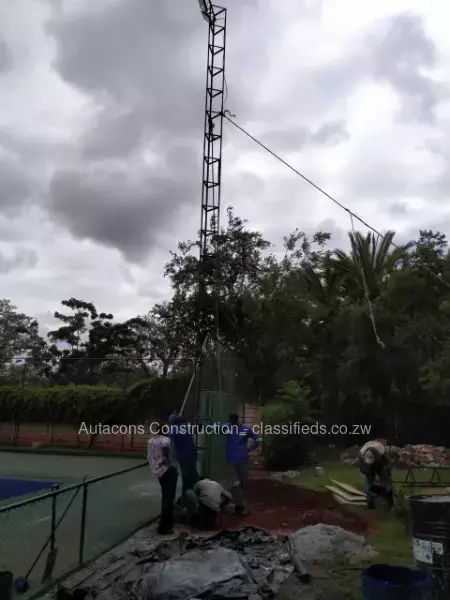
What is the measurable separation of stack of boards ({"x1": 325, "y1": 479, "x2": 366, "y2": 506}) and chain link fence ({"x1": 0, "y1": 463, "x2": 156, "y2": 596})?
3.47 m

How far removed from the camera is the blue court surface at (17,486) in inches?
514

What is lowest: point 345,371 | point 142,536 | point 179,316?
point 142,536

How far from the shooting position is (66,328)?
120 ft

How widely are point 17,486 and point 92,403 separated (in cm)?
705

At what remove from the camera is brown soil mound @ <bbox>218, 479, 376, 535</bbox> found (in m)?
7.84

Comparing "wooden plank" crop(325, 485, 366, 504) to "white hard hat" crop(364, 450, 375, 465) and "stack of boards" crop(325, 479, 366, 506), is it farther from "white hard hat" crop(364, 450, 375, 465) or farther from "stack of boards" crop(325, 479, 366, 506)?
"white hard hat" crop(364, 450, 375, 465)

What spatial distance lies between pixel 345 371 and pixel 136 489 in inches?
439

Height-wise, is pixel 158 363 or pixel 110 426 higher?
pixel 158 363

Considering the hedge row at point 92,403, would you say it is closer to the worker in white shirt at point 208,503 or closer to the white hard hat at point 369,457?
the white hard hat at point 369,457

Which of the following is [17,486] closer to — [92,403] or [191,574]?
[92,403]

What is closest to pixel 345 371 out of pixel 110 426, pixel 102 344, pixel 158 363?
pixel 158 363

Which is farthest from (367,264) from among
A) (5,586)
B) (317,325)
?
(5,586)

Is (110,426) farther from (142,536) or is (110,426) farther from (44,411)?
(142,536)

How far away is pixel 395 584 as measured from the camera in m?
3.58
